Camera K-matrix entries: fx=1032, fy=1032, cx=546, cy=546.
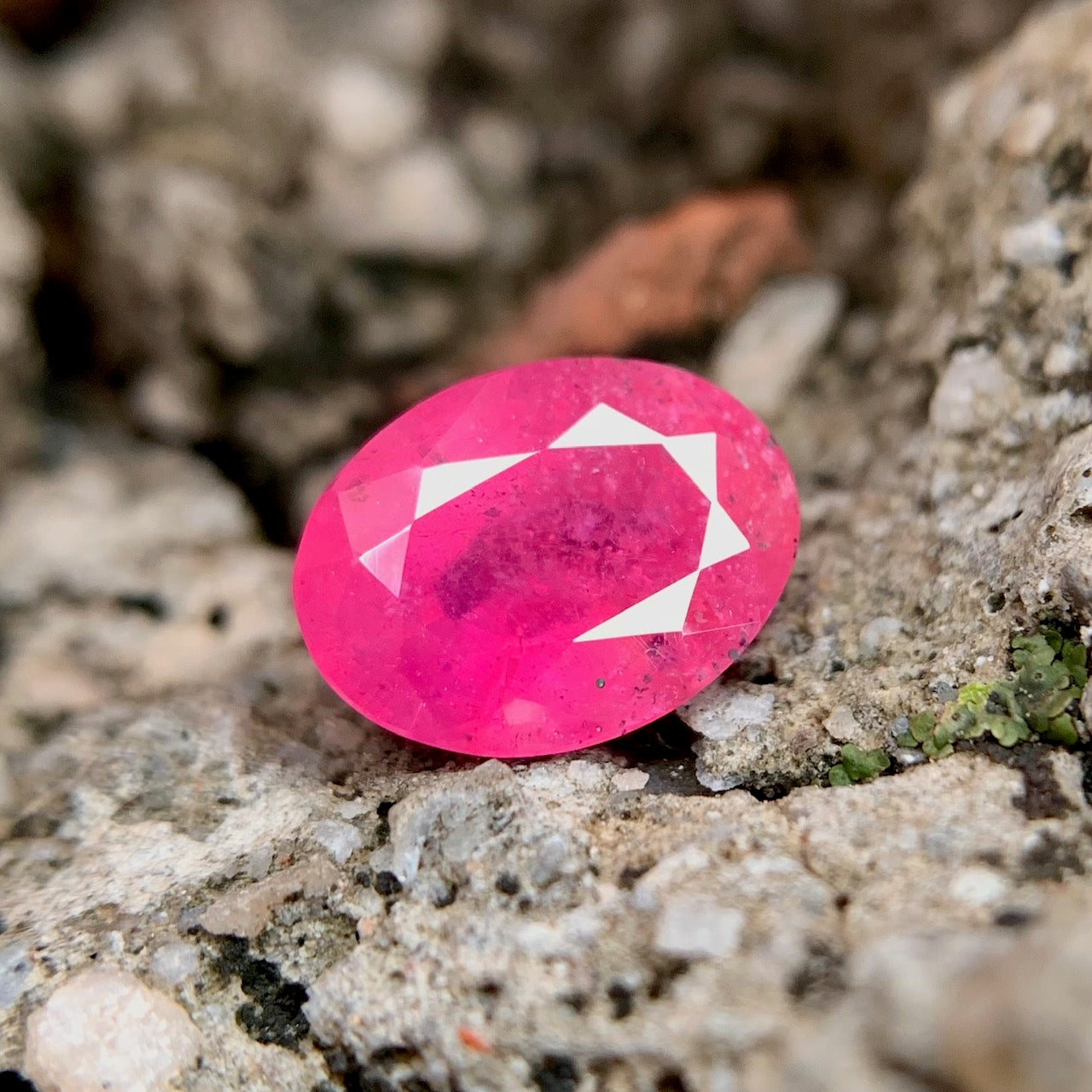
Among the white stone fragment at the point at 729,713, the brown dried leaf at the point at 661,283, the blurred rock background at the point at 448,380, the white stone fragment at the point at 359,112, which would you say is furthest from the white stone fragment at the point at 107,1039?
the white stone fragment at the point at 359,112

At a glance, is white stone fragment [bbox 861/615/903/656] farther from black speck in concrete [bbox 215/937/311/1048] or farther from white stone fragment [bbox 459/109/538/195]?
white stone fragment [bbox 459/109/538/195]

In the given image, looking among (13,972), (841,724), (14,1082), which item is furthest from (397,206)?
(14,1082)

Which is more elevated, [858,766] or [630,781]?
[858,766]

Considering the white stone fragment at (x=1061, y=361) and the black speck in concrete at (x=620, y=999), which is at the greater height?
the white stone fragment at (x=1061, y=361)

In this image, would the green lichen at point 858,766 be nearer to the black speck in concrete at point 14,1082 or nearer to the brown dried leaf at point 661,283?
the black speck in concrete at point 14,1082

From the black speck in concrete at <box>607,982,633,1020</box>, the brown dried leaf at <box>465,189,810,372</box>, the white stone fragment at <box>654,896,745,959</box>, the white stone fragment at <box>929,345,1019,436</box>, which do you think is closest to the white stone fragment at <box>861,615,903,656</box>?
the white stone fragment at <box>929,345,1019,436</box>

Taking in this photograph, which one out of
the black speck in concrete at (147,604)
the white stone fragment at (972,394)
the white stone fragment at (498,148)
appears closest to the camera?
the white stone fragment at (972,394)

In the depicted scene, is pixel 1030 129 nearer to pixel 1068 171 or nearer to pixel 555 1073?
pixel 1068 171
